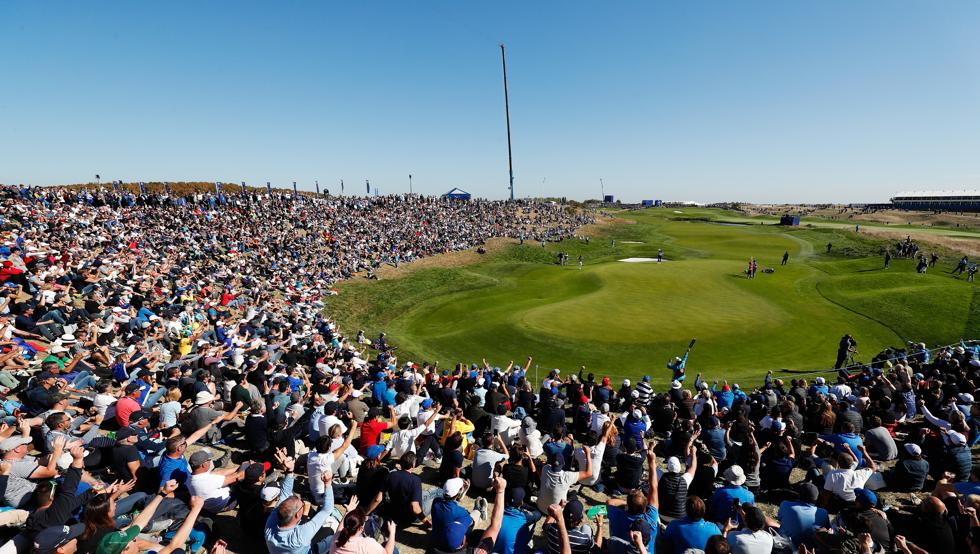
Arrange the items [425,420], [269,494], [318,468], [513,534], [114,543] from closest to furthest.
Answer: [114,543]
[513,534]
[269,494]
[318,468]
[425,420]

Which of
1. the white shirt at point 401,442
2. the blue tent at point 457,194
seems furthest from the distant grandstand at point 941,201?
the white shirt at point 401,442

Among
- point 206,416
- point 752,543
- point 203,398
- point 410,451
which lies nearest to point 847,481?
point 752,543

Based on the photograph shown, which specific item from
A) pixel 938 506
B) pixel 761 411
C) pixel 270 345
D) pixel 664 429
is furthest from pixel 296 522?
pixel 270 345

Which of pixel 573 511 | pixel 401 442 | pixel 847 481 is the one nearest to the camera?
pixel 573 511

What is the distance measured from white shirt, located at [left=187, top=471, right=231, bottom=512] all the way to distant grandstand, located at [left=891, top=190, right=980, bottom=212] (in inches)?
7870

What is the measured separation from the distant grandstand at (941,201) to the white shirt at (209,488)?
19989 cm

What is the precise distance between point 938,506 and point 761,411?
21.6 feet

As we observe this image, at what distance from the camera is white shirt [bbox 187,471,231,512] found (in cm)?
742

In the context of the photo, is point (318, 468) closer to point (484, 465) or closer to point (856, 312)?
point (484, 465)

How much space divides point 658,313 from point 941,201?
8144 inches

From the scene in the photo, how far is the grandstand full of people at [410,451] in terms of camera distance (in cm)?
641

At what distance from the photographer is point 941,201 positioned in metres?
162

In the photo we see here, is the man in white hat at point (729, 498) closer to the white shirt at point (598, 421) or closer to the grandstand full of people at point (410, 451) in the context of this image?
the grandstand full of people at point (410, 451)

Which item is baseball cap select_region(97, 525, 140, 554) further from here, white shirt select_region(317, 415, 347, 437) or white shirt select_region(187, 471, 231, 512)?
white shirt select_region(317, 415, 347, 437)
